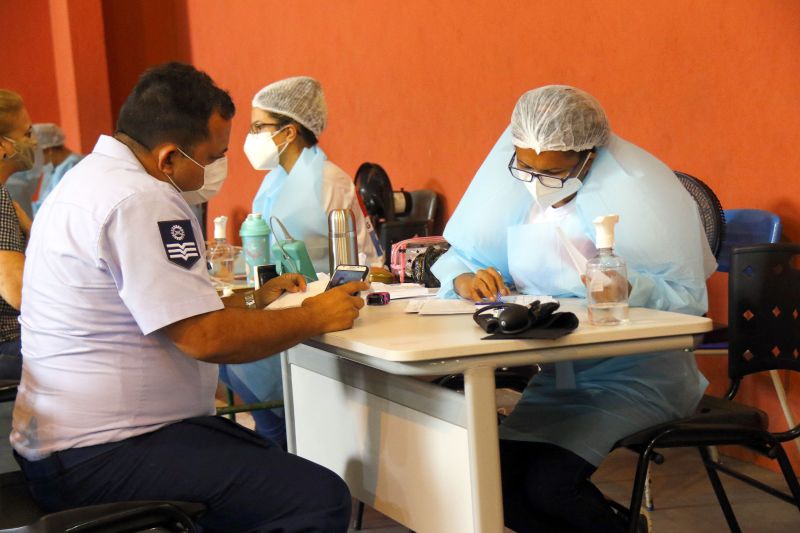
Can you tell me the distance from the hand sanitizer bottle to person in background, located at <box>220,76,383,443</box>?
4.94 ft

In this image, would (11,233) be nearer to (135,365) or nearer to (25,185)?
(135,365)

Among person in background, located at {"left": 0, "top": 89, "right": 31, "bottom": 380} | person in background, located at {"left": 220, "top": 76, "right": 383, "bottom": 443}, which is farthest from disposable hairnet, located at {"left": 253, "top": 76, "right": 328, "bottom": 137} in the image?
person in background, located at {"left": 0, "top": 89, "right": 31, "bottom": 380}

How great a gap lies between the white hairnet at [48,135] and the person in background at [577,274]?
5.11 meters

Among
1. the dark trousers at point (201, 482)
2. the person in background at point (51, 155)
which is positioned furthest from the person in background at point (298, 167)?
the person in background at point (51, 155)

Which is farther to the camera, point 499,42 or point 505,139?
point 499,42

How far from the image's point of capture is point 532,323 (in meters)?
1.72

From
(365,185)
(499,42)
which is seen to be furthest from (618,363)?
(365,185)

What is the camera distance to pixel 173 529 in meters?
1.67

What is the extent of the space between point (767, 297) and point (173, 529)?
1.40m

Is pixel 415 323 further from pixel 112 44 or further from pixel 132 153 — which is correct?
pixel 112 44

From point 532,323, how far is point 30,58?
8.09 m

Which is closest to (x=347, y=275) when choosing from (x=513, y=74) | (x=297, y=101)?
(x=297, y=101)

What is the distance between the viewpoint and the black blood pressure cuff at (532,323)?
67.0 inches

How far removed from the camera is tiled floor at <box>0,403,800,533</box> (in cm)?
285
